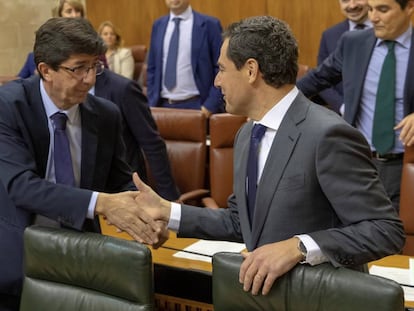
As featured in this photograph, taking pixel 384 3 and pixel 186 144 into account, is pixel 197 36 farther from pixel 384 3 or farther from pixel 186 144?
pixel 384 3

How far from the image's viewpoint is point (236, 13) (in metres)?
7.34

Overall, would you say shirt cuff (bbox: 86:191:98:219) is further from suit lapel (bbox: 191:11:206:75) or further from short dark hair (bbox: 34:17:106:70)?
suit lapel (bbox: 191:11:206:75)

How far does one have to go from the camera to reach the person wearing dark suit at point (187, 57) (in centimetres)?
577

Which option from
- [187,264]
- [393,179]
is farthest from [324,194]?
[393,179]

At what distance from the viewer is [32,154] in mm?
2363

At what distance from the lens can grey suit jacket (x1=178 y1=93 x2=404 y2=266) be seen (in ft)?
5.80

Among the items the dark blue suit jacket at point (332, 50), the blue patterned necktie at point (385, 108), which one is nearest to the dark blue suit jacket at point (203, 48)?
the dark blue suit jacket at point (332, 50)

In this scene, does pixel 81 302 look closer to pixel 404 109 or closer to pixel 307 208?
pixel 307 208

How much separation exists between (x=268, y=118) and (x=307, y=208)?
0.28 metres

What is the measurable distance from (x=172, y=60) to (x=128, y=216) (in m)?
3.73

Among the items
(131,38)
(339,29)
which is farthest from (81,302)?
(131,38)

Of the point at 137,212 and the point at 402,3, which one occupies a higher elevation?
the point at 402,3

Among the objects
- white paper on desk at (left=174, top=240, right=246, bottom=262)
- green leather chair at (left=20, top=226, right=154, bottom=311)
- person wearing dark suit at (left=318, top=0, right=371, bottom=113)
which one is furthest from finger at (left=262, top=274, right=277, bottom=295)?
person wearing dark suit at (left=318, top=0, right=371, bottom=113)

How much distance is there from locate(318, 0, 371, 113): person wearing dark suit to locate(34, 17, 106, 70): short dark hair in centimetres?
280
